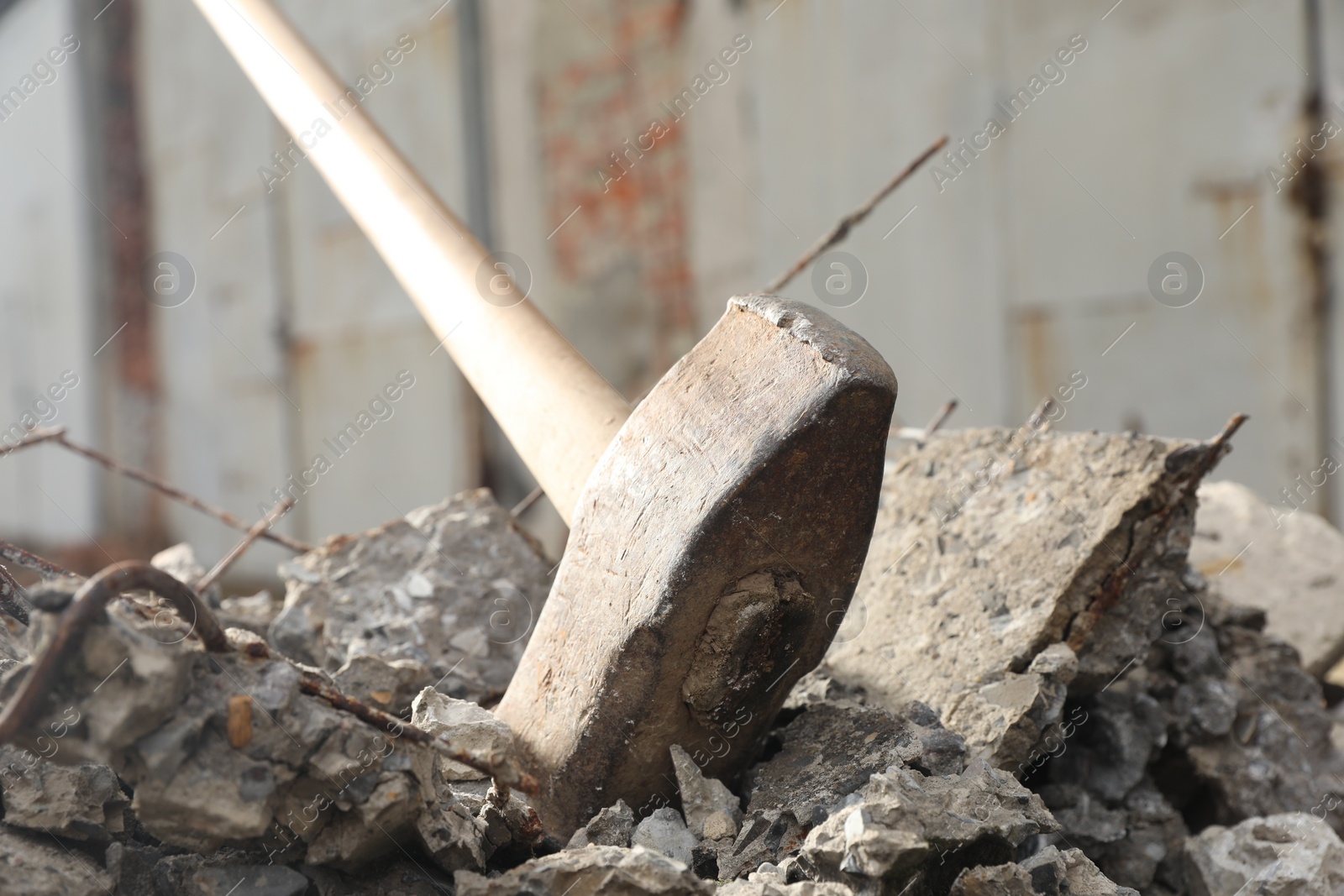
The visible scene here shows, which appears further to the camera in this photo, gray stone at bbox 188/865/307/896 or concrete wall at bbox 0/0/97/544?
concrete wall at bbox 0/0/97/544

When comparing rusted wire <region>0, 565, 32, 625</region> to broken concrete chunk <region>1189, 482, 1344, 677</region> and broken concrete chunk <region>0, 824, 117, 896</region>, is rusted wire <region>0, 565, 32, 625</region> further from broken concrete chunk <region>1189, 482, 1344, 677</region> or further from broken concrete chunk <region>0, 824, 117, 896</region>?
broken concrete chunk <region>1189, 482, 1344, 677</region>

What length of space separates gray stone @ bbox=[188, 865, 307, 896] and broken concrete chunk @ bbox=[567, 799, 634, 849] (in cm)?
32

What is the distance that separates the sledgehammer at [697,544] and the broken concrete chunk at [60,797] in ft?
1.65

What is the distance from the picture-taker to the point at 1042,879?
1221 mm

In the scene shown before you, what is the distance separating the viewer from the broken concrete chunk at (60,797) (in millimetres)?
1227

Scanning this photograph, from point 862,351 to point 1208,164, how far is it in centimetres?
263

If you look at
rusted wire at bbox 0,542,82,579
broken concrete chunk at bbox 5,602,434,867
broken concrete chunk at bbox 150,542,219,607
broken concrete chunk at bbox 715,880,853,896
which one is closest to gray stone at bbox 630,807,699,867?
broken concrete chunk at bbox 715,880,853,896

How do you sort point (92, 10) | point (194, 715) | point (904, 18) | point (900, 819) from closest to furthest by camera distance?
1. point (194, 715)
2. point (900, 819)
3. point (904, 18)
4. point (92, 10)

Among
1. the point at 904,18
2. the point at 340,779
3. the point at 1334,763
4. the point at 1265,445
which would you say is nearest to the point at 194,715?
the point at 340,779

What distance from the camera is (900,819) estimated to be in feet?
3.82

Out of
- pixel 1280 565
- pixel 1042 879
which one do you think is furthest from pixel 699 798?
pixel 1280 565

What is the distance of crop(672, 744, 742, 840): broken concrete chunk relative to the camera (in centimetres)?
132

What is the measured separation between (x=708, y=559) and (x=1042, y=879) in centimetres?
55

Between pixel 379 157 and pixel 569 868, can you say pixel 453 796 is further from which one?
pixel 379 157
